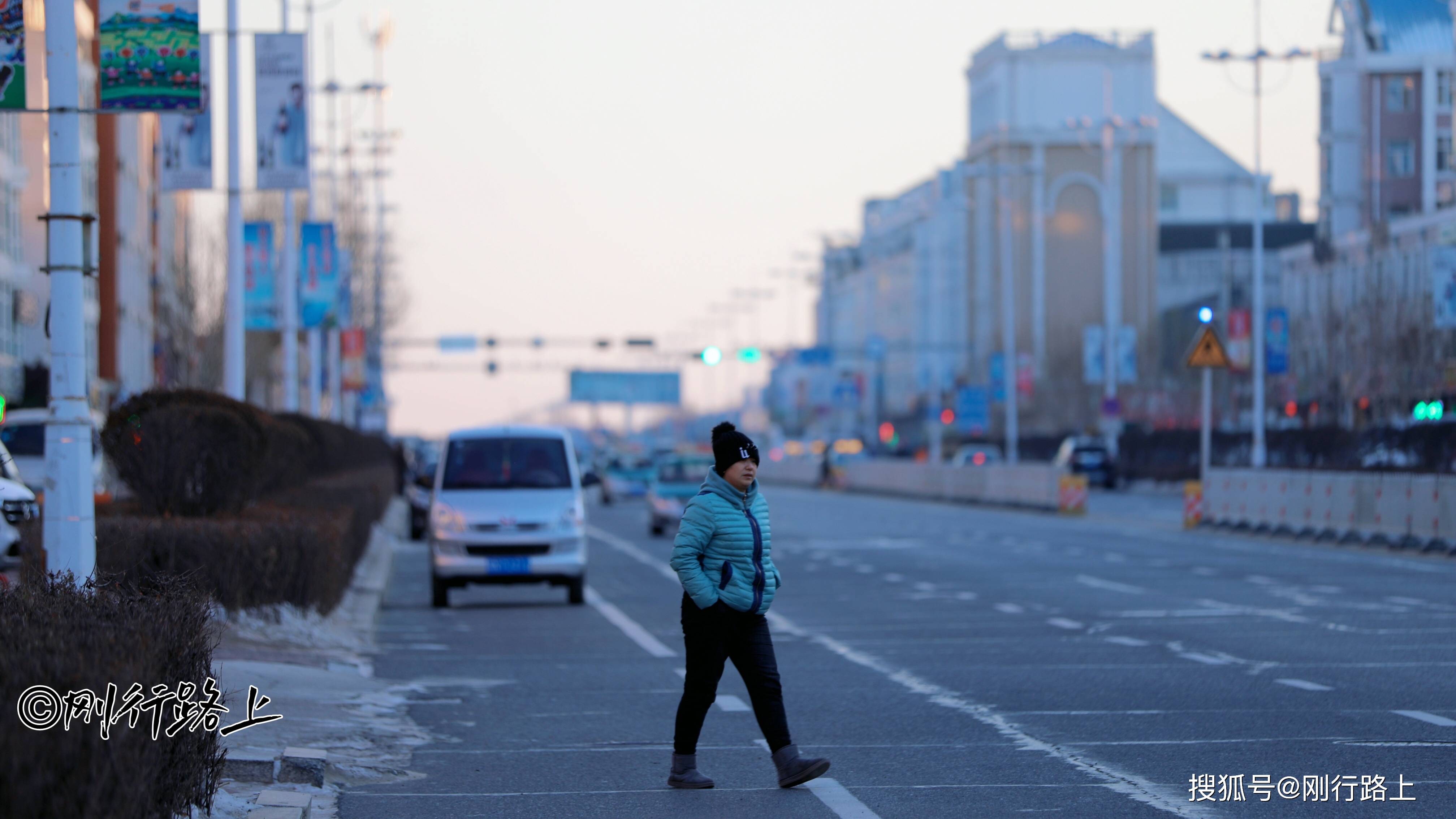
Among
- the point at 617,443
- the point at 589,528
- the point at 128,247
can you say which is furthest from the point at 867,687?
the point at 617,443

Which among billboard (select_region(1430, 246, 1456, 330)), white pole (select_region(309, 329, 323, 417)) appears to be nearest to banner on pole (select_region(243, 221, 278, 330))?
white pole (select_region(309, 329, 323, 417))

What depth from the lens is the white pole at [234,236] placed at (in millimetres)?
26281

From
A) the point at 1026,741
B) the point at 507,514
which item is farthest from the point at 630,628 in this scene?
→ the point at 1026,741

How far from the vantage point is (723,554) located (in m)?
9.00

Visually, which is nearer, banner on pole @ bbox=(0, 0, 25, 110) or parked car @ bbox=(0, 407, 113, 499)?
banner on pole @ bbox=(0, 0, 25, 110)

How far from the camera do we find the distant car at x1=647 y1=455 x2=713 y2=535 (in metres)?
39.4

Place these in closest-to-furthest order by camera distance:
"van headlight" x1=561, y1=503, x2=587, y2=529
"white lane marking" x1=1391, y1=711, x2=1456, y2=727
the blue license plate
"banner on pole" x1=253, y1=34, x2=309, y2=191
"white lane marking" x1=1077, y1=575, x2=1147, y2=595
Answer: "white lane marking" x1=1391, y1=711, x2=1456, y2=727, the blue license plate, "van headlight" x1=561, y1=503, x2=587, y2=529, "white lane marking" x1=1077, y1=575, x2=1147, y2=595, "banner on pole" x1=253, y1=34, x2=309, y2=191

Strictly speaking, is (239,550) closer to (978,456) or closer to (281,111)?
(281,111)

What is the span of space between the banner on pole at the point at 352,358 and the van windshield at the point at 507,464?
38557 millimetres

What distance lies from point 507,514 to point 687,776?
1250 cm

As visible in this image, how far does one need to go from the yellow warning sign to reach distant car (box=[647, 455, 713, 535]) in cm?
981

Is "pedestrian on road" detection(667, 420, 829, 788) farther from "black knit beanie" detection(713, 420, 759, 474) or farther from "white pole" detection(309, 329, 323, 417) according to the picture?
"white pole" detection(309, 329, 323, 417)

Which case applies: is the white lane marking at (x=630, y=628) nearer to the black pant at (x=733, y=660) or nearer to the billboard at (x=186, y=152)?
the black pant at (x=733, y=660)

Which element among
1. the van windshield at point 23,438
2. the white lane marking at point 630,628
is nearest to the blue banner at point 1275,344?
the van windshield at point 23,438
